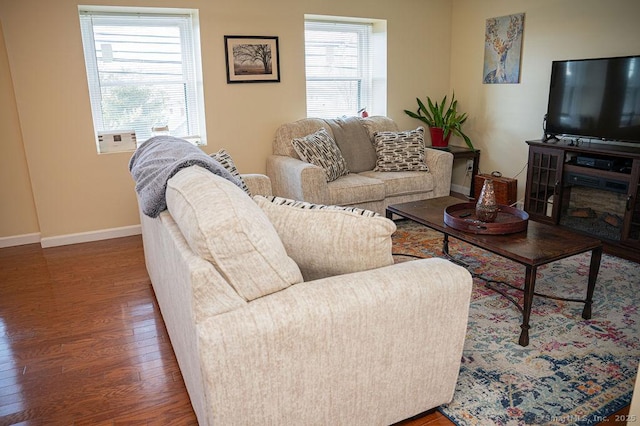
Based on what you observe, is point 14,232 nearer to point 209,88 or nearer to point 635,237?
point 209,88

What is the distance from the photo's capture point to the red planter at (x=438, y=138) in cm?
525

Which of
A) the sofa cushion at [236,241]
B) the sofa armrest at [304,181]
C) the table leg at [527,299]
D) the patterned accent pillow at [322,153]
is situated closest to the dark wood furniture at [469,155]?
the patterned accent pillow at [322,153]

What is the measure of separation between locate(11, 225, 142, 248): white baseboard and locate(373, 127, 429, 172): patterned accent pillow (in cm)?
233

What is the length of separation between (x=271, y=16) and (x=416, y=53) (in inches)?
67.9

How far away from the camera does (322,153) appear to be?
4113mm

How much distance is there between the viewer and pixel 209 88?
4.29 m

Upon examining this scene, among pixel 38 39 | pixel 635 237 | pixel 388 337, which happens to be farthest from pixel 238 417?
pixel 38 39

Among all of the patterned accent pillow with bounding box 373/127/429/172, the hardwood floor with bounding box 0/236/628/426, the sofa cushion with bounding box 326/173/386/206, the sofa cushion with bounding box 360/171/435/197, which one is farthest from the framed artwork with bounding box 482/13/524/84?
the hardwood floor with bounding box 0/236/628/426

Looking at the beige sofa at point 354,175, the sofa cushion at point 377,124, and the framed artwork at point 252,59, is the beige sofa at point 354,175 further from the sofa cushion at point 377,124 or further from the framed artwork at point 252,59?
the framed artwork at point 252,59

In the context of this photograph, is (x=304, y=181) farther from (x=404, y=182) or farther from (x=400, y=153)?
(x=400, y=153)

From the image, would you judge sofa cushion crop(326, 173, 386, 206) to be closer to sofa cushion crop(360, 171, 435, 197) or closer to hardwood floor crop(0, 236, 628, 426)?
sofa cushion crop(360, 171, 435, 197)

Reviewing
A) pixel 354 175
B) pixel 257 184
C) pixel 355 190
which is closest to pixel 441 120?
pixel 354 175

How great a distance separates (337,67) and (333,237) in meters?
3.81

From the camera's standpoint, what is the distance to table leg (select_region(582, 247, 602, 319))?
2514mm
